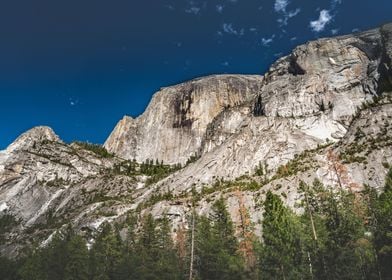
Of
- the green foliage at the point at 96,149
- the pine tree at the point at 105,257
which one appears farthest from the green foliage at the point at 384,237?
the green foliage at the point at 96,149

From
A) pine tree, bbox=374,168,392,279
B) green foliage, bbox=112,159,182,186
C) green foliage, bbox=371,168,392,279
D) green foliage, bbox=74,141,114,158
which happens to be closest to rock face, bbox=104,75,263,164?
green foliage, bbox=74,141,114,158

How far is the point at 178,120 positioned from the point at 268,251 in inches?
5248

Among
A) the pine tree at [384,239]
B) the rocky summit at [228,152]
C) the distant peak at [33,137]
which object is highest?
the distant peak at [33,137]

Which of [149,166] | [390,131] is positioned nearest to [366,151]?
[390,131]

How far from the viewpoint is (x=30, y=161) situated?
150 meters

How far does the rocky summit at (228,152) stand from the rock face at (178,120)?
52 cm

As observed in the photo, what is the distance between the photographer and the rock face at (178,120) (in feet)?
575

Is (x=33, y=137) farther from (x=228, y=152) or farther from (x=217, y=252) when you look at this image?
(x=217, y=252)

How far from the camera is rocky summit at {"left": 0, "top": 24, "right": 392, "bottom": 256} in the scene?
87.2m

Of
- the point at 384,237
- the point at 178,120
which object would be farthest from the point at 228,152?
the point at 178,120

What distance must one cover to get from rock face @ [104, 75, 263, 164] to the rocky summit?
52 centimetres

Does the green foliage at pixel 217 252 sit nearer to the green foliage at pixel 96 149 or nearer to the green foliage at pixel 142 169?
the green foliage at pixel 142 169

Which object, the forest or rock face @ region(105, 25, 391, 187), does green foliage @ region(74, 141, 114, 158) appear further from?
the forest

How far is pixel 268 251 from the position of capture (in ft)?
172
